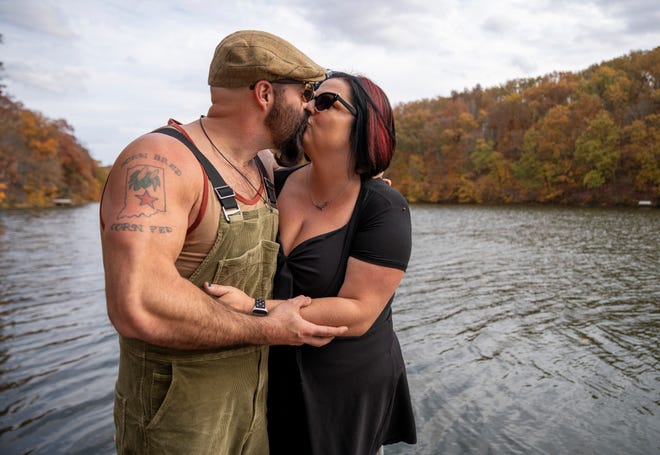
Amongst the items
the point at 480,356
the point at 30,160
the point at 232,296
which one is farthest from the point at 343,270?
the point at 30,160

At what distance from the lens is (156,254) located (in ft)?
5.61

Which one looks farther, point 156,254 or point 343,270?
point 343,270

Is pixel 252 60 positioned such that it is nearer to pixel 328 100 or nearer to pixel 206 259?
pixel 328 100

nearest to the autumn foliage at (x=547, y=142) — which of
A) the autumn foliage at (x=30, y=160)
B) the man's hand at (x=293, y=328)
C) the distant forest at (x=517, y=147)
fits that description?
the distant forest at (x=517, y=147)

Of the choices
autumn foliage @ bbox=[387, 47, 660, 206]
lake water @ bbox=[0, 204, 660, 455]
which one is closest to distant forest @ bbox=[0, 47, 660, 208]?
autumn foliage @ bbox=[387, 47, 660, 206]

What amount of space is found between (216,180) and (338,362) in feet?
3.77

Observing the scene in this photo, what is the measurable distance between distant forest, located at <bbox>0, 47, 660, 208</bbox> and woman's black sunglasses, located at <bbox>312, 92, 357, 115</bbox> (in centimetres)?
5229

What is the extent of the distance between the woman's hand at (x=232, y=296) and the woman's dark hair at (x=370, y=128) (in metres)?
0.93

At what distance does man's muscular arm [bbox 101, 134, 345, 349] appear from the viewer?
5.49 feet

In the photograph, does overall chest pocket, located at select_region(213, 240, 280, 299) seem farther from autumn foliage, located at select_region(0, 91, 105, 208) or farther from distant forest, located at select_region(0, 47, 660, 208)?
autumn foliage, located at select_region(0, 91, 105, 208)

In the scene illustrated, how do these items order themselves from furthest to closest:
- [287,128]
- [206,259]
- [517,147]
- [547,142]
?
[517,147] < [547,142] < [287,128] < [206,259]

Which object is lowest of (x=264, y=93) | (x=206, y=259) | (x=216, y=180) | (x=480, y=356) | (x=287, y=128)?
(x=480, y=356)

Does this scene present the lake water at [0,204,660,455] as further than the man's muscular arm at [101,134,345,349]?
Yes

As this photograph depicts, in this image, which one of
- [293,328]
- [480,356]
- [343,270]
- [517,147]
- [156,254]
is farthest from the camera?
[517,147]
